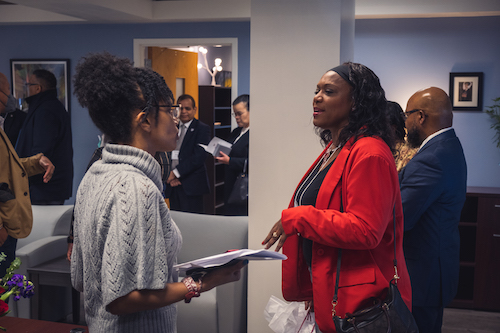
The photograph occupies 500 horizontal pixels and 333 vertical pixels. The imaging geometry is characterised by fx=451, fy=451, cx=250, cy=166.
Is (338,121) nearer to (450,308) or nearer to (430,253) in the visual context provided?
(430,253)

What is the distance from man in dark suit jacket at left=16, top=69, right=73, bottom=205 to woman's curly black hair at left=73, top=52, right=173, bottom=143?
3064 millimetres

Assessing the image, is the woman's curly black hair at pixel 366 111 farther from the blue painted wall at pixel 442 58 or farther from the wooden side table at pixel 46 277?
the blue painted wall at pixel 442 58

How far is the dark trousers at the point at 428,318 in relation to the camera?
7.19 ft

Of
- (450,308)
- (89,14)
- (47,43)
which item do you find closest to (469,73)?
(450,308)

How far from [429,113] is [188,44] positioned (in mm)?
4444

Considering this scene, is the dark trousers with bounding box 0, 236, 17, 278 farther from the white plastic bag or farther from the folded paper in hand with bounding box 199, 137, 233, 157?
the folded paper in hand with bounding box 199, 137, 233, 157

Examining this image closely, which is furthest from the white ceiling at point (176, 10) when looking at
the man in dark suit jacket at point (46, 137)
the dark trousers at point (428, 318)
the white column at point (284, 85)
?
the dark trousers at point (428, 318)

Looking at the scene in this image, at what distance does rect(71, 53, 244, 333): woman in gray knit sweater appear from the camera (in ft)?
3.60

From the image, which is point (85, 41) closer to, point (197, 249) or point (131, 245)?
point (197, 249)

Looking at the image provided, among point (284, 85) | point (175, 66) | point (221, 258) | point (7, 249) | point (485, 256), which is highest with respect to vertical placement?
point (175, 66)

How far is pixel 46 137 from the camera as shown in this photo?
403 cm

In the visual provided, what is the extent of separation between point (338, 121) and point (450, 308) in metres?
3.25

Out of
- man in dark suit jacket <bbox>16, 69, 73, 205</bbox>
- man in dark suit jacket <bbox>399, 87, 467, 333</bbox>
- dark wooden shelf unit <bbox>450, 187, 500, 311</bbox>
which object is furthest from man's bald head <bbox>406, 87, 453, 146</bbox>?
man in dark suit jacket <bbox>16, 69, 73, 205</bbox>

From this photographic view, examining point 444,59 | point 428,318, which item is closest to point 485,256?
point 428,318
